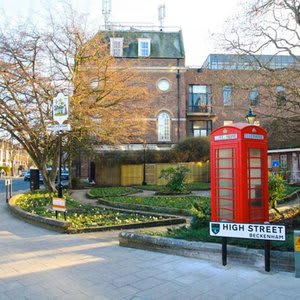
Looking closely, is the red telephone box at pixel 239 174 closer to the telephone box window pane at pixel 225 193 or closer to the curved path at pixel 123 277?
the telephone box window pane at pixel 225 193

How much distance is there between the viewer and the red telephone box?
277 inches

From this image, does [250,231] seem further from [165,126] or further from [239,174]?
[165,126]

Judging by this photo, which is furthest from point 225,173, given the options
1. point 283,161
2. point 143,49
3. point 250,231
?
point 143,49

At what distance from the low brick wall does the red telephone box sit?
0.91 m

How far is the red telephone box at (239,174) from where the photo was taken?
705 cm

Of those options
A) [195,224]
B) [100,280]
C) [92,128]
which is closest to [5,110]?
[92,128]

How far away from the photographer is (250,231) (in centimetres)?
569

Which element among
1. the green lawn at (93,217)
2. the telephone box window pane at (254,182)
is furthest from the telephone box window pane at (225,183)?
the green lawn at (93,217)

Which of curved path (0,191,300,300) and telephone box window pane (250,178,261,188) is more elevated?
telephone box window pane (250,178,261,188)

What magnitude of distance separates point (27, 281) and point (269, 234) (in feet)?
13.3

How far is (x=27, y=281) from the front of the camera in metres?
5.68

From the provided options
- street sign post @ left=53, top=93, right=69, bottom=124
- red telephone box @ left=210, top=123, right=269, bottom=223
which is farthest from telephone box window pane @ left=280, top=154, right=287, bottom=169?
red telephone box @ left=210, top=123, right=269, bottom=223

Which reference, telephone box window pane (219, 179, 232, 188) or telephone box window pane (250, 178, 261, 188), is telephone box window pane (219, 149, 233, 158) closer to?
telephone box window pane (219, 179, 232, 188)

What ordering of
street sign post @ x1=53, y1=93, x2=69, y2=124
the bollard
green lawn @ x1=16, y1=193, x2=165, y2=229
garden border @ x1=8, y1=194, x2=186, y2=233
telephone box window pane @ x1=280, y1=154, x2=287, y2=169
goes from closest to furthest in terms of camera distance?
the bollard < garden border @ x1=8, y1=194, x2=186, y2=233 < green lawn @ x1=16, y1=193, x2=165, y2=229 < street sign post @ x1=53, y1=93, x2=69, y2=124 < telephone box window pane @ x1=280, y1=154, x2=287, y2=169
